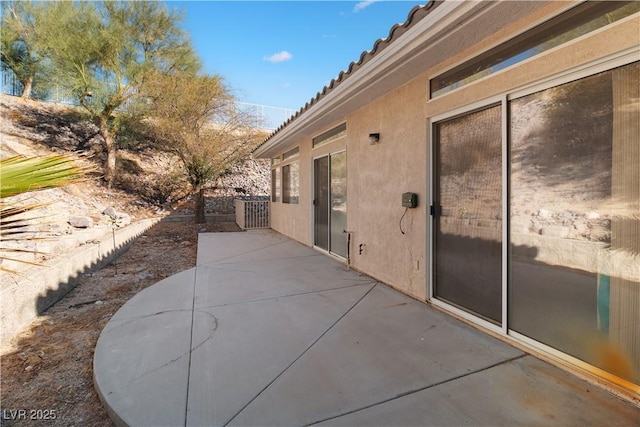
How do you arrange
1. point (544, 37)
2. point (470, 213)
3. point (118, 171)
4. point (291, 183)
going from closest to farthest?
point (544, 37) → point (470, 213) → point (291, 183) → point (118, 171)

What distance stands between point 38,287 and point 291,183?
632 centimetres

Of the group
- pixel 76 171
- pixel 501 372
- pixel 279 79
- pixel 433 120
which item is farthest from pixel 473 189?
pixel 279 79

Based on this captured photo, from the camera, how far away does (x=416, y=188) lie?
393 centimetres

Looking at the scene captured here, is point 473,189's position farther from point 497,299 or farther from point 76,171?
point 76,171

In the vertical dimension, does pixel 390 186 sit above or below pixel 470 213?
above

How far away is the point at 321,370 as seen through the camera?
2.41 metres

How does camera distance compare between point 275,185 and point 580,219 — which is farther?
point 275,185

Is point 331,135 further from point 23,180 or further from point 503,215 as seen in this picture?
point 23,180

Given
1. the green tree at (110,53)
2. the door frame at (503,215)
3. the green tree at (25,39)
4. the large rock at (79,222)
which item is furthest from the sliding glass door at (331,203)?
the green tree at (25,39)

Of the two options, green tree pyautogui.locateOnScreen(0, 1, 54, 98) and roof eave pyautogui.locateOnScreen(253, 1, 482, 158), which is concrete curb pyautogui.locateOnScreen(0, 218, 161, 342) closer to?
roof eave pyautogui.locateOnScreen(253, 1, 482, 158)

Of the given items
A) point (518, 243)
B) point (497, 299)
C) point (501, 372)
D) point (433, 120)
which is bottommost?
point (501, 372)

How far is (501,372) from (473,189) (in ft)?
5.39

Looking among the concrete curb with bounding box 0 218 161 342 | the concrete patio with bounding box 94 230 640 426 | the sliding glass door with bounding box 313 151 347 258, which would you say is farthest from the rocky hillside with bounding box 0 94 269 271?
the concrete patio with bounding box 94 230 640 426

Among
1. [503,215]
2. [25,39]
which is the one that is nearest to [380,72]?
[503,215]
